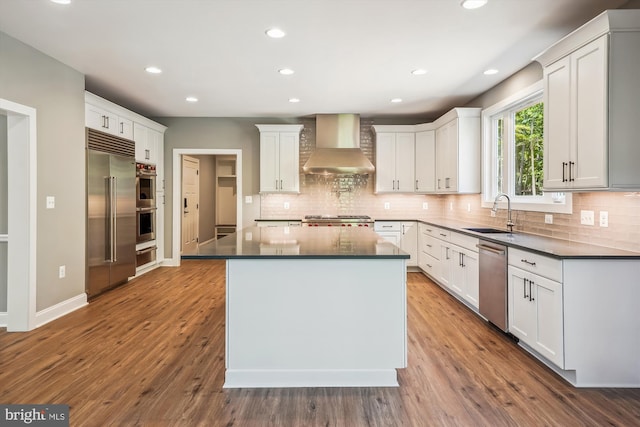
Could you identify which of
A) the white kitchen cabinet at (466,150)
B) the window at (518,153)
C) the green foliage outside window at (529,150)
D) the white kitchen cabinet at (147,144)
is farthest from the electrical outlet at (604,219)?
the white kitchen cabinet at (147,144)

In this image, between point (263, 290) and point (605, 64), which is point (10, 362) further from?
point (605, 64)

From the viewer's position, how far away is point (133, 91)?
16.0 ft

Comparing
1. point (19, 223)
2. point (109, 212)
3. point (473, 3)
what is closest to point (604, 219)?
point (473, 3)

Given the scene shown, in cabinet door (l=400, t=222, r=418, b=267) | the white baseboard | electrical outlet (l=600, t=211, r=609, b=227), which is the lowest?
the white baseboard

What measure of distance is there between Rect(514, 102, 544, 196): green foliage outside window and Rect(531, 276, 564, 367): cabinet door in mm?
1567

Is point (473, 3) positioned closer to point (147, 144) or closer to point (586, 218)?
point (586, 218)

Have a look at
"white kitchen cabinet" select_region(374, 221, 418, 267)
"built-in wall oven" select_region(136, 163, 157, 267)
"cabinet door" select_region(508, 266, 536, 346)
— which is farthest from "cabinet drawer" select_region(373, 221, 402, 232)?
"built-in wall oven" select_region(136, 163, 157, 267)

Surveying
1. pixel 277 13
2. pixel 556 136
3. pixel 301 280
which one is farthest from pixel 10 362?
pixel 556 136

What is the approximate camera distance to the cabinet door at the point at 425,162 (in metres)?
5.91

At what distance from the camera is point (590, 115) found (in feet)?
8.19

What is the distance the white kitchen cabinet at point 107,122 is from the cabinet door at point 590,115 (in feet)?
15.6

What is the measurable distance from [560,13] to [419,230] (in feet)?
11.5

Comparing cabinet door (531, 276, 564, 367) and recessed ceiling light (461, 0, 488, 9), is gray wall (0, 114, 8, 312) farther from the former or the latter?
cabinet door (531, 276, 564, 367)

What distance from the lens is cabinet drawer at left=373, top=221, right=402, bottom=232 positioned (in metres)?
5.89
